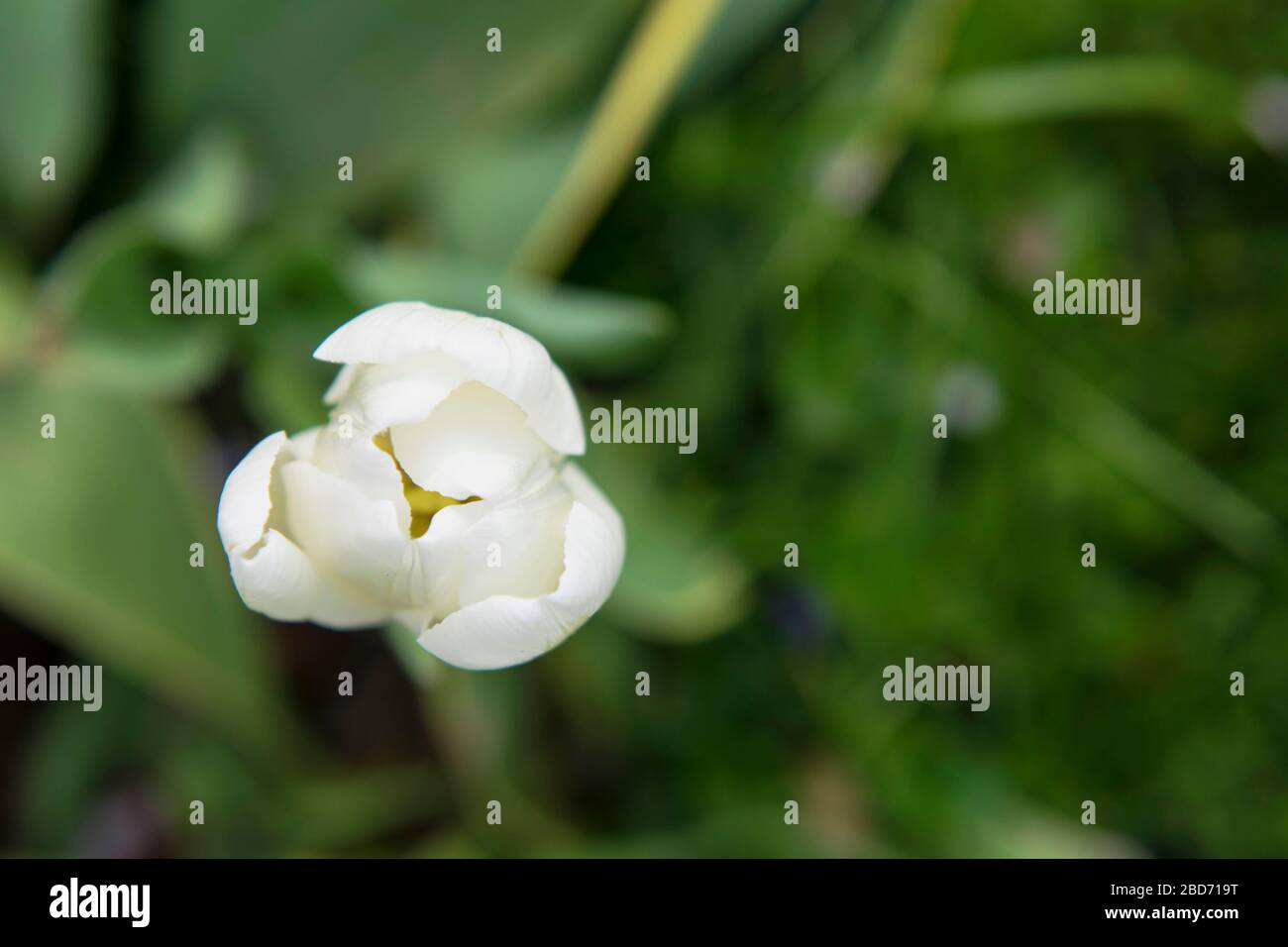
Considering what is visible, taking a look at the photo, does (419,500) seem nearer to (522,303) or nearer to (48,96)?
(522,303)

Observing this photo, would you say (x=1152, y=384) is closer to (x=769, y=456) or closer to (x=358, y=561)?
(x=769, y=456)

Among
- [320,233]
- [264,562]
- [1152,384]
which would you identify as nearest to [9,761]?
[320,233]

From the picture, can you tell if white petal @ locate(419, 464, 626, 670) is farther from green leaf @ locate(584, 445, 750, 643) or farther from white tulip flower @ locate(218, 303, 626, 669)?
green leaf @ locate(584, 445, 750, 643)

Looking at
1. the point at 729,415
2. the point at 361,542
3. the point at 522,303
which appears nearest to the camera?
the point at 361,542

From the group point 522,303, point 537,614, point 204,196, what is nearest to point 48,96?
point 204,196

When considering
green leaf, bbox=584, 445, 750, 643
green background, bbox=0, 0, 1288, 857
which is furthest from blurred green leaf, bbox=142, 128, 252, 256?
green leaf, bbox=584, 445, 750, 643

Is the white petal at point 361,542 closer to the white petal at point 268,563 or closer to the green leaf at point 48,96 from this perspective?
the white petal at point 268,563

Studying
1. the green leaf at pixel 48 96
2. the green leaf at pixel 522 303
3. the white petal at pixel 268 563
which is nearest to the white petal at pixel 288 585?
the white petal at pixel 268 563
